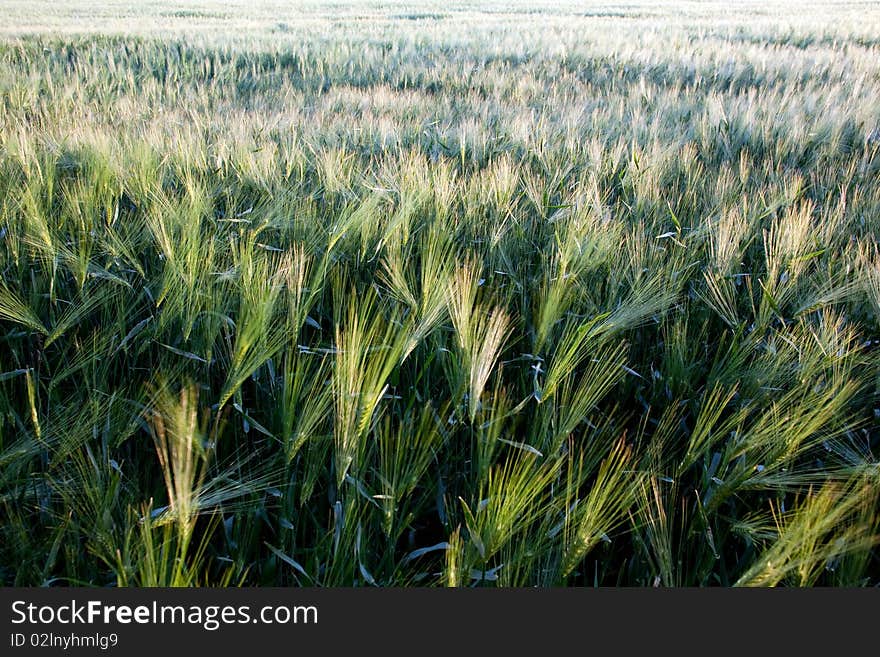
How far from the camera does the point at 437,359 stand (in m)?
1.05

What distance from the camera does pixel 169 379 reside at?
904 millimetres

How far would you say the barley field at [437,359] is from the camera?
2.29ft

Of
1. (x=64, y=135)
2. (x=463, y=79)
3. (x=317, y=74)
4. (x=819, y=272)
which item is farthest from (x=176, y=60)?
(x=819, y=272)

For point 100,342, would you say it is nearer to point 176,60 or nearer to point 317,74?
point 317,74

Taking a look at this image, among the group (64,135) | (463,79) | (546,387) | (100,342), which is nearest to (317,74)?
(463,79)

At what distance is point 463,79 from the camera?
4500mm

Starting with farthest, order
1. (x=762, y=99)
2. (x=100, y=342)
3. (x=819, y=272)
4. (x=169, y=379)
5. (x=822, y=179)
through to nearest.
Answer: (x=762, y=99), (x=822, y=179), (x=819, y=272), (x=100, y=342), (x=169, y=379)

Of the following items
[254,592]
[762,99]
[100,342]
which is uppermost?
[762,99]

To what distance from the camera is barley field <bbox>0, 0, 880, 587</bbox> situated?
697 millimetres

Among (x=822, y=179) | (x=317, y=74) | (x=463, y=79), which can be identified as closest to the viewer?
(x=822, y=179)

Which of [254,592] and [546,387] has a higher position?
[546,387]

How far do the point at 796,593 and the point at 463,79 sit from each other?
14.7 feet

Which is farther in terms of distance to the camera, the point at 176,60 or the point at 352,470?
the point at 176,60

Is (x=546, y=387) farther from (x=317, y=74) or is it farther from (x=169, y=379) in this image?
(x=317, y=74)
